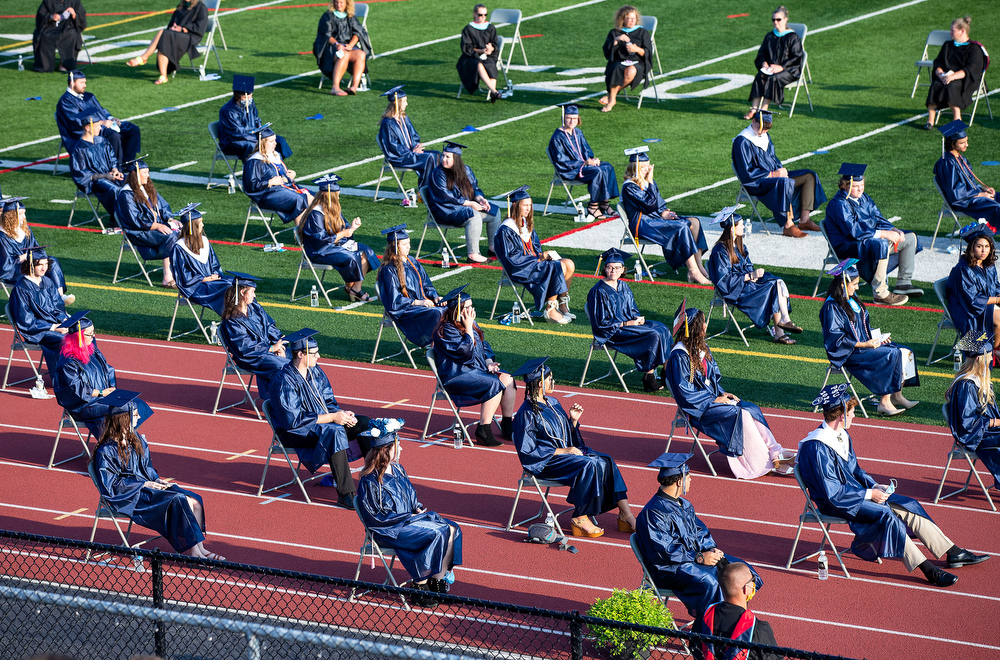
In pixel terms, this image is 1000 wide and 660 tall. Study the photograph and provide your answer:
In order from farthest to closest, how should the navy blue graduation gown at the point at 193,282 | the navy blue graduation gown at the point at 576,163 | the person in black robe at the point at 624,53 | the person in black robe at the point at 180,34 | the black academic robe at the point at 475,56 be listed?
the person in black robe at the point at 180,34
the black academic robe at the point at 475,56
the person in black robe at the point at 624,53
the navy blue graduation gown at the point at 576,163
the navy blue graduation gown at the point at 193,282

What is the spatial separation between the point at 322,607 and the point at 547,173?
441 inches

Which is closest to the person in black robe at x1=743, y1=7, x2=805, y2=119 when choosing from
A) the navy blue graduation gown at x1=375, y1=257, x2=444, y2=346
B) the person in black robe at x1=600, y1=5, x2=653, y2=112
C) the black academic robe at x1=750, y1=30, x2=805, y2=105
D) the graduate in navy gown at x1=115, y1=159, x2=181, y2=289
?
the black academic robe at x1=750, y1=30, x2=805, y2=105

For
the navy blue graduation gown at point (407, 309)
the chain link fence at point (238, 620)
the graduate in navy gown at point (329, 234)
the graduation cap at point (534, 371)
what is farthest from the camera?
the graduate in navy gown at point (329, 234)

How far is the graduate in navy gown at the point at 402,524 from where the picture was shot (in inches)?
345

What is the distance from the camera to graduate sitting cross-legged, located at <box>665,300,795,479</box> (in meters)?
10.6

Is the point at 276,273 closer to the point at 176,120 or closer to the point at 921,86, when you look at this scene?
the point at 176,120

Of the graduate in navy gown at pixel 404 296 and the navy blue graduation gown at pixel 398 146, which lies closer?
the graduate in navy gown at pixel 404 296

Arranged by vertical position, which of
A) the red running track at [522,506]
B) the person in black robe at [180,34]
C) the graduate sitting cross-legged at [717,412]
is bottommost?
the red running track at [522,506]

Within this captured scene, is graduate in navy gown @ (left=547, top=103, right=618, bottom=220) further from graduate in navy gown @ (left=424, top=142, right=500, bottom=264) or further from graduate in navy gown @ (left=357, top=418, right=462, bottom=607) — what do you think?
graduate in navy gown @ (left=357, top=418, right=462, bottom=607)

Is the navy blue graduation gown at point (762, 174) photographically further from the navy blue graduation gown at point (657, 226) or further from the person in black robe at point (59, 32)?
the person in black robe at point (59, 32)

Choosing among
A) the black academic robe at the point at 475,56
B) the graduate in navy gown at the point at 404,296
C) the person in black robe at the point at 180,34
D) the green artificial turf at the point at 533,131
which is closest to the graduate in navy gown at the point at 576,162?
the green artificial turf at the point at 533,131

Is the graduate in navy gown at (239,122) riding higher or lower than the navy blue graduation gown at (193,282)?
higher

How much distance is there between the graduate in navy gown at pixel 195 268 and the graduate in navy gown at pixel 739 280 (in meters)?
5.23

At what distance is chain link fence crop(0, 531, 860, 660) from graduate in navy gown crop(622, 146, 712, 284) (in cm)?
691
